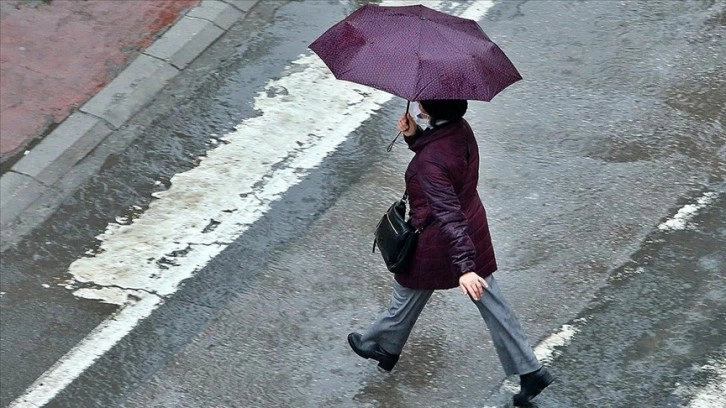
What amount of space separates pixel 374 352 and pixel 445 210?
120 cm

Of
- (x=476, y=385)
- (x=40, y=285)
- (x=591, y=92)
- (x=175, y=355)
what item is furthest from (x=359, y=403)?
(x=591, y=92)

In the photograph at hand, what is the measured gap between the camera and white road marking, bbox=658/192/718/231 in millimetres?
6367

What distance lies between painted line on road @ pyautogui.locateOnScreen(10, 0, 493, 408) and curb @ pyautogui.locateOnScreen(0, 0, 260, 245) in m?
0.84

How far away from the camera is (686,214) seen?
254 inches

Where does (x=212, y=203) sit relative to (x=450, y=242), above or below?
below

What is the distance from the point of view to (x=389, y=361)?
5.60 meters

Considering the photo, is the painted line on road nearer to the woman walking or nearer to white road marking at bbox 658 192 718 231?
the woman walking

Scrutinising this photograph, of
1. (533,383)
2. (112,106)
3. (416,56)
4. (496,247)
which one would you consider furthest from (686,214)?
(112,106)

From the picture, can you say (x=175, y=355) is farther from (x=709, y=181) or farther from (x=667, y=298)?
(x=709, y=181)

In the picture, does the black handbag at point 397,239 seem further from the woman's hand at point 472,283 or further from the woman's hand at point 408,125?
the woman's hand at point 472,283

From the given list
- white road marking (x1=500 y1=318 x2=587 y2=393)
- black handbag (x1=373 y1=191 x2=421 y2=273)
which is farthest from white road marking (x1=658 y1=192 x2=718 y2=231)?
black handbag (x1=373 y1=191 x2=421 y2=273)

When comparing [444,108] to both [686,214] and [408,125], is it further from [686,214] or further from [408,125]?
[686,214]

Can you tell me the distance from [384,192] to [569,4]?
2.60 meters

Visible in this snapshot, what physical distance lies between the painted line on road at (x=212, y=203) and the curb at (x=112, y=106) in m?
0.84
